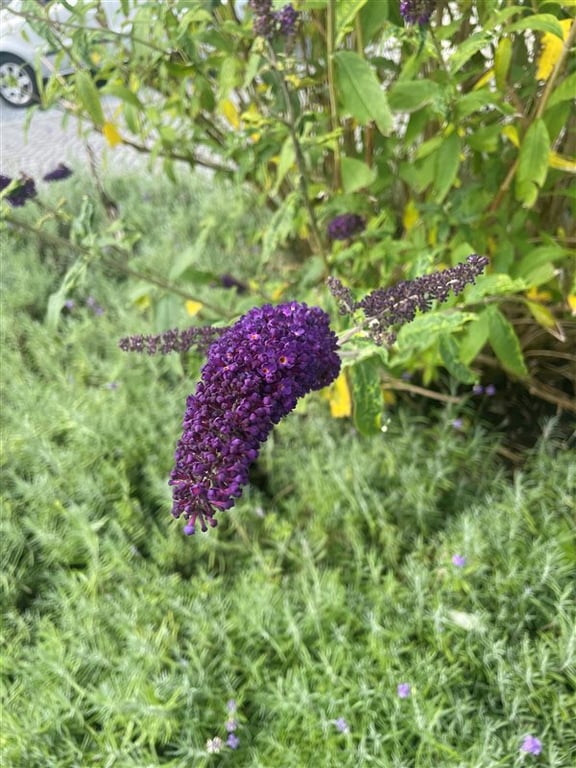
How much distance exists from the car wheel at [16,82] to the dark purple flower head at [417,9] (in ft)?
4.18

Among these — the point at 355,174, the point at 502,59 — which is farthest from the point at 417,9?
the point at 355,174

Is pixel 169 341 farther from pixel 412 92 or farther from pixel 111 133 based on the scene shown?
pixel 111 133

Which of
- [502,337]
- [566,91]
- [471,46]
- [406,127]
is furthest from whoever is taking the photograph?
[406,127]

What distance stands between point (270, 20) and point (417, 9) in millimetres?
280

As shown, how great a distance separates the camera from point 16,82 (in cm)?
179

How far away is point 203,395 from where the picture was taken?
83cm

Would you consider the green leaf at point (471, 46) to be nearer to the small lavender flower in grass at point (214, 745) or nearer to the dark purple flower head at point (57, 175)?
the dark purple flower head at point (57, 175)

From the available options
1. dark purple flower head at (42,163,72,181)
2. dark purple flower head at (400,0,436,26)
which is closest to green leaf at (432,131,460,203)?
dark purple flower head at (400,0,436,26)

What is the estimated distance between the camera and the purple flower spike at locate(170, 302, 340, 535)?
0.80 meters

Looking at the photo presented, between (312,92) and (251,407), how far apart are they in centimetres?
140

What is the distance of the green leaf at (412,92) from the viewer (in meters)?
1.27

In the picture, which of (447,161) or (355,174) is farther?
(355,174)

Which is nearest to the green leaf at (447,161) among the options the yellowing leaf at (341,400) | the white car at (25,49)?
the yellowing leaf at (341,400)

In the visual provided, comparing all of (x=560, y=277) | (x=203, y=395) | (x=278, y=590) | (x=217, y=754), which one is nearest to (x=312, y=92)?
(x=560, y=277)
